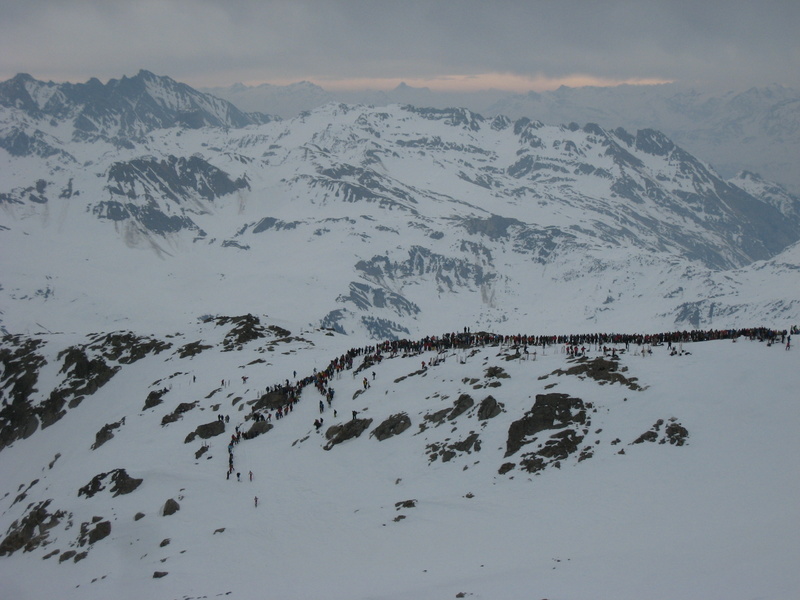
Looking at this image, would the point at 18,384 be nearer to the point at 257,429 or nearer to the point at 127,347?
the point at 127,347

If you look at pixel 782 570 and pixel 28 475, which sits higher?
pixel 782 570

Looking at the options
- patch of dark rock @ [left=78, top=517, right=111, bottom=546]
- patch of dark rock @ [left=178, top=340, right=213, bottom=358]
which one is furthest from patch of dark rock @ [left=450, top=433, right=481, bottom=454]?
patch of dark rock @ [left=178, top=340, right=213, bottom=358]

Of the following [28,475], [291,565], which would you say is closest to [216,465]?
[291,565]

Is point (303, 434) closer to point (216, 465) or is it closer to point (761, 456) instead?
point (216, 465)

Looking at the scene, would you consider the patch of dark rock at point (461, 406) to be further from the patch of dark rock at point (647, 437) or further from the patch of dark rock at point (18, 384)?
the patch of dark rock at point (18, 384)

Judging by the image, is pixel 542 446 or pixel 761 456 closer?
pixel 761 456

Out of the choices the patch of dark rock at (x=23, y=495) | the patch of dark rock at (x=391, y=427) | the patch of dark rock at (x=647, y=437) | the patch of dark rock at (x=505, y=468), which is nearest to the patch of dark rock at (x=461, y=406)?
the patch of dark rock at (x=391, y=427)
